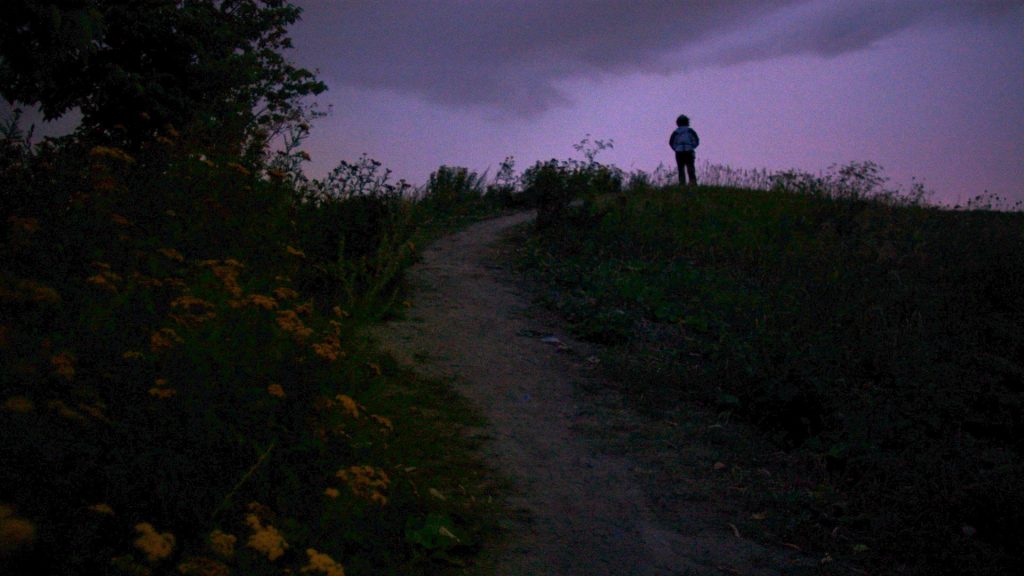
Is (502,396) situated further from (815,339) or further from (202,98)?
(202,98)

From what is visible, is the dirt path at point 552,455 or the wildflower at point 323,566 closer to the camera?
the wildflower at point 323,566

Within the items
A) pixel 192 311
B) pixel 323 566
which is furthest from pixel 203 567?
pixel 192 311

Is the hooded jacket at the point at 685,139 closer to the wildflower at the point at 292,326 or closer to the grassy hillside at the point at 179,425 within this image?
the grassy hillside at the point at 179,425

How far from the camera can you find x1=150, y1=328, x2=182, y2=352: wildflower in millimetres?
2842

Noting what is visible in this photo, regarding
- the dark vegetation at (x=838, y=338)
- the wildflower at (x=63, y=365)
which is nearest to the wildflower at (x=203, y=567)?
the wildflower at (x=63, y=365)

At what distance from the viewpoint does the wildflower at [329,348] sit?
311 centimetres

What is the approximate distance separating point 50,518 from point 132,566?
40 centimetres

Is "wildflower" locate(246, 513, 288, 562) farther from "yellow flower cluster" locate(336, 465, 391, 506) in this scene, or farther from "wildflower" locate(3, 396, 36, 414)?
"wildflower" locate(3, 396, 36, 414)

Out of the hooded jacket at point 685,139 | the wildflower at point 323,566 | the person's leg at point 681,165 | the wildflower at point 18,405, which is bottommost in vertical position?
the wildflower at point 323,566

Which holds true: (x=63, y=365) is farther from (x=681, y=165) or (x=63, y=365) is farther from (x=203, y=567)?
(x=681, y=165)

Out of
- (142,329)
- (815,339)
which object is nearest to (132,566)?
(142,329)

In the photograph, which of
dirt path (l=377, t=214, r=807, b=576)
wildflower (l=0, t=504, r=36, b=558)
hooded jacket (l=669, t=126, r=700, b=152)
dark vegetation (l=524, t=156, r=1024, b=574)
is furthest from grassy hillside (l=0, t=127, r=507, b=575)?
hooded jacket (l=669, t=126, r=700, b=152)

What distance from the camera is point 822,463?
4910 mm

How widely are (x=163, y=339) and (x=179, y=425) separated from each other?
15.0 inches
